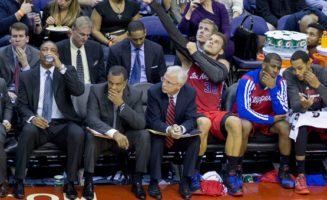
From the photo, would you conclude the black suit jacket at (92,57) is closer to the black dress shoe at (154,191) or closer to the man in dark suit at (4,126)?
the man in dark suit at (4,126)

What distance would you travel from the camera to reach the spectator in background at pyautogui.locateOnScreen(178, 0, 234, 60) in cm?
790

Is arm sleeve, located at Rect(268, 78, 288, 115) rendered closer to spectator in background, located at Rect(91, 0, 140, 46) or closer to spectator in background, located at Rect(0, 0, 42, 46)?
spectator in background, located at Rect(91, 0, 140, 46)

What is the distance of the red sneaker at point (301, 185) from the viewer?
21.7 feet

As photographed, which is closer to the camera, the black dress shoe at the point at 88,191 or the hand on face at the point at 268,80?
the black dress shoe at the point at 88,191

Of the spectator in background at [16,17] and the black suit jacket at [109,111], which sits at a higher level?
the spectator in background at [16,17]

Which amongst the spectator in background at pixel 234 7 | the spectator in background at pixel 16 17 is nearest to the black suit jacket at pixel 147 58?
the spectator in background at pixel 16 17

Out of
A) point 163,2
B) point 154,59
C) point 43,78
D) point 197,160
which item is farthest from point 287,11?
point 43,78

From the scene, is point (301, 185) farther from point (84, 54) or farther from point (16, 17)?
point (16, 17)

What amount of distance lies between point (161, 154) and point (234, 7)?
3.19 meters

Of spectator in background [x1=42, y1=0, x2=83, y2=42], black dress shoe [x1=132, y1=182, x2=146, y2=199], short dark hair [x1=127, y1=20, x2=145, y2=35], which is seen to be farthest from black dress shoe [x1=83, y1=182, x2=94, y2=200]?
spectator in background [x1=42, y1=0, x2=83, y2=42]

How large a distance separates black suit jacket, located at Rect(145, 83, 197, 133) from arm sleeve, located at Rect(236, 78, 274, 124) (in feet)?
1.60

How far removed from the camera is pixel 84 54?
7309 mm


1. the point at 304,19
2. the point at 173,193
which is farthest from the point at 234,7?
the point at 173,193

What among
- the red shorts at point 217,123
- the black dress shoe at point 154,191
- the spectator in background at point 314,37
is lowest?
the black dress shoe at point 154,191
